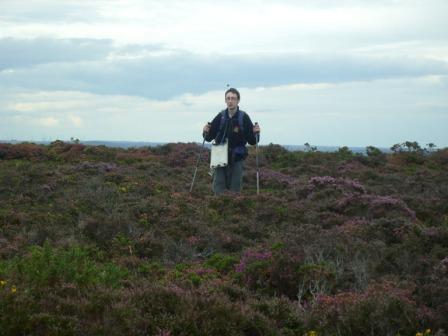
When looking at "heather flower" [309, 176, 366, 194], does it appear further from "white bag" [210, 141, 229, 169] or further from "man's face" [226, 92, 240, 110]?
"man's face" [226, 92, 240, 110]

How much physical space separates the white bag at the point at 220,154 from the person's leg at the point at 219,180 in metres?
0.40

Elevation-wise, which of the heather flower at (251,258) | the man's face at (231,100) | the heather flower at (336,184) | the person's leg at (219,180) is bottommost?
the heather flower at (251,258)

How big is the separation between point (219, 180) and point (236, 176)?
1.32ft

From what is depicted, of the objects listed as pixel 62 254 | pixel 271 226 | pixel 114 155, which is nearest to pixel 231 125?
pixel 271 226

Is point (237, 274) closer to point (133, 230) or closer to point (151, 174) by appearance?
point (133, 230)

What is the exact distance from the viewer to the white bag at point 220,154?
1146 cm

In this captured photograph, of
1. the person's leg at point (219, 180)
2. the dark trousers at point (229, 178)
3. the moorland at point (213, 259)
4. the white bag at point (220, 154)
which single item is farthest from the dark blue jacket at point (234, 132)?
the moorland at point (213, 259)

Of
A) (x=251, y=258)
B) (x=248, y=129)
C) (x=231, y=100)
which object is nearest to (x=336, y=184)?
(x=248, y=129)

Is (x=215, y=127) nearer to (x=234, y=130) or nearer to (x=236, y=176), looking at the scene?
(x=234, y=130)

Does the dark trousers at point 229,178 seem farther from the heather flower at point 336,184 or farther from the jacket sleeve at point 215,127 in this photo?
Answer: the heather flower at point 336,184

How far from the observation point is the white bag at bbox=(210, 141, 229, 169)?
1146 centimetres

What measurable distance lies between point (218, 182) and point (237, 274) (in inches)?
213

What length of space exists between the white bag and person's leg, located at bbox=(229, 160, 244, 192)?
1.07 feet

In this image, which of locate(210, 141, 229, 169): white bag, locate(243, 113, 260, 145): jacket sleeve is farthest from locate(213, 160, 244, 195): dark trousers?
locate(243, 113, 260, 145): jacket sleeve
